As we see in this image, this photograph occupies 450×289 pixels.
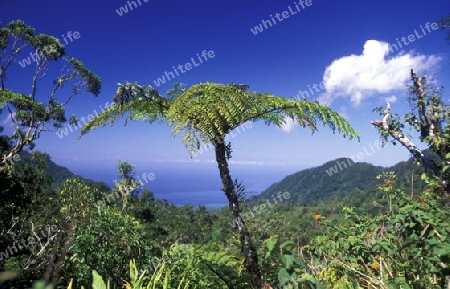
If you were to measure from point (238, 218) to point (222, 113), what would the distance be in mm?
1547

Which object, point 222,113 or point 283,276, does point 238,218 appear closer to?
point 222,113

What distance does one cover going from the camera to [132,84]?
3.90 m

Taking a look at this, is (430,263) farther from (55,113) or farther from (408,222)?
(55,113)

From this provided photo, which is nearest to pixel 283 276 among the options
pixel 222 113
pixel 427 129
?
pixel 222 113

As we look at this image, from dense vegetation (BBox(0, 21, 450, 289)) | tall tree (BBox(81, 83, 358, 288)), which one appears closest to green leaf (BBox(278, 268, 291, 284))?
dense vegetation (BBox(0, 21, 450, 289))

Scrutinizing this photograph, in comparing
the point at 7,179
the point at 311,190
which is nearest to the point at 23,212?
the point at 7,179

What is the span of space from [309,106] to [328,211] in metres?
91.5

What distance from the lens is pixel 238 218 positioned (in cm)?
409

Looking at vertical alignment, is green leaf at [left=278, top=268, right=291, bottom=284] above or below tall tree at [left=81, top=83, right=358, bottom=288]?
below

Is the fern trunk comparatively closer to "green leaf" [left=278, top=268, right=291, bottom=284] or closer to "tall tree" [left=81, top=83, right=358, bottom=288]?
"tall tree" [left=81, top=83, right=358, bottom=288]

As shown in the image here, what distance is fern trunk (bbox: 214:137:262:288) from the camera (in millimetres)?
3880

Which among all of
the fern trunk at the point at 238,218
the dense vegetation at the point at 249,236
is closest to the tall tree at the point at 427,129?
the dense vegetation at the point at 249,236

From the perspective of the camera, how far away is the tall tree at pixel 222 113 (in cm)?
399

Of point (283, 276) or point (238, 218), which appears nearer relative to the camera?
point (283, 276)
